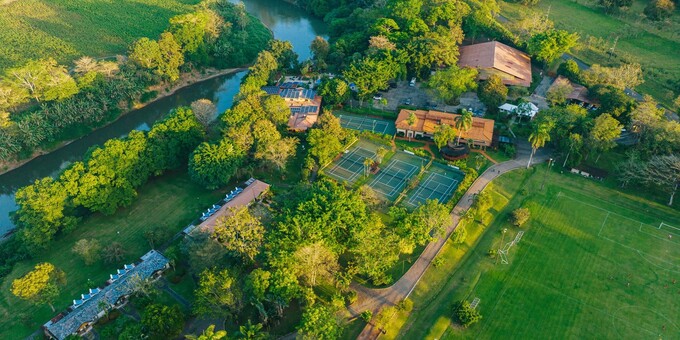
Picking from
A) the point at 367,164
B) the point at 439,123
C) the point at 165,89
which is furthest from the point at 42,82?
the point at 439,123

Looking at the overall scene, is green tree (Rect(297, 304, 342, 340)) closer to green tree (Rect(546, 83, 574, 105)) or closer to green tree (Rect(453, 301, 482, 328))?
green tree (Rect(453, 301, 482, 328))

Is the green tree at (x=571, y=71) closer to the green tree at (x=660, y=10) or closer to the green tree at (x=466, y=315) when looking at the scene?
the green tree at (x=660, y=10)

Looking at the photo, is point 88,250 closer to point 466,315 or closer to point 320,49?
point 466,315

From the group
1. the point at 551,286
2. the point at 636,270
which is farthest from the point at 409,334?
the point at 636,270

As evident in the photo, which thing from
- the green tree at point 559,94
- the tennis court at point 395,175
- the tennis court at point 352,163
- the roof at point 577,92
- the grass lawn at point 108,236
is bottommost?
the tennis court at point 395,175

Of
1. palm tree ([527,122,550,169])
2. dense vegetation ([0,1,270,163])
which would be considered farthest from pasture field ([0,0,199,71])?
palm tree ([527,122,550,169])

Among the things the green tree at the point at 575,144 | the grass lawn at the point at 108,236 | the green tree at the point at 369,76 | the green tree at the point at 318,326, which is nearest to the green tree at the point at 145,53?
the grass lawn at the point at 108,236
